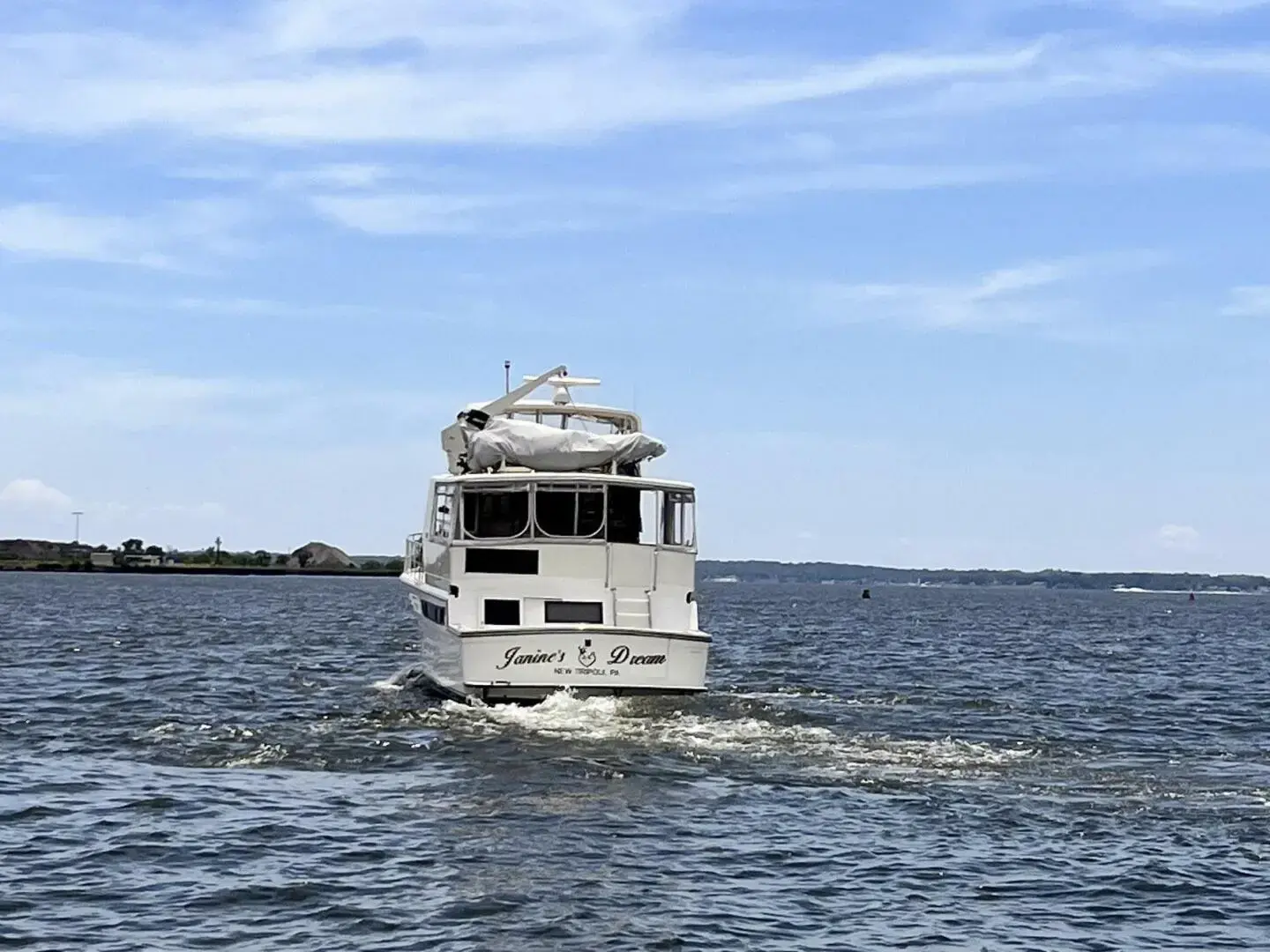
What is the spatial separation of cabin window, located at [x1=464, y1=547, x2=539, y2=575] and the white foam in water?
222 cm

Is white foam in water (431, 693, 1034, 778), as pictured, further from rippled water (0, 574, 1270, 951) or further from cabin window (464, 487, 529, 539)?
cabin window (464, 487, 529, 539)

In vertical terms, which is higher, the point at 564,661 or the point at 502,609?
the point at 502,609

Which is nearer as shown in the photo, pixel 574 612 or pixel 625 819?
pixel 625 819

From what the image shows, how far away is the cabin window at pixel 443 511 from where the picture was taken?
1158 inches

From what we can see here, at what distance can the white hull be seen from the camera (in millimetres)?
26344

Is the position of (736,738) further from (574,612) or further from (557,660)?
(574,612)

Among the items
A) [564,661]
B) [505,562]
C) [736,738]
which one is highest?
[505,562]

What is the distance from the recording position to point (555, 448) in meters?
28.7

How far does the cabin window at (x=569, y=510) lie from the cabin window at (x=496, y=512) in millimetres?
276

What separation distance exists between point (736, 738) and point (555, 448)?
252 inches

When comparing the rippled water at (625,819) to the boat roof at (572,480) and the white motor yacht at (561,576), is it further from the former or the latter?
the boat roof at (572,480)

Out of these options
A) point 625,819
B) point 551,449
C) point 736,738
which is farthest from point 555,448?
point 625,819

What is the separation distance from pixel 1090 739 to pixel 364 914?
15.8m

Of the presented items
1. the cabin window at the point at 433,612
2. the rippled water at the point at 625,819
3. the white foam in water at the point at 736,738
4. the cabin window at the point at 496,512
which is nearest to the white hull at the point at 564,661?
the white foam in water at the point at 736,738
